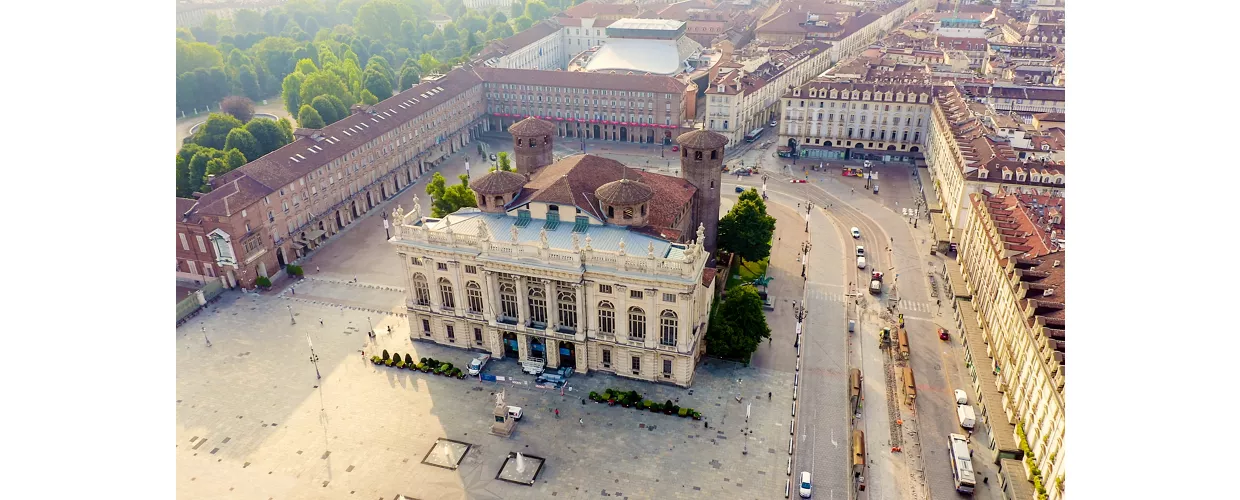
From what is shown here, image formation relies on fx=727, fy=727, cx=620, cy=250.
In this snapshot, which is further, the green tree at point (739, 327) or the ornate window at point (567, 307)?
the green tree at point (739, 327)

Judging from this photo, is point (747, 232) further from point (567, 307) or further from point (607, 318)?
point (567, 307)

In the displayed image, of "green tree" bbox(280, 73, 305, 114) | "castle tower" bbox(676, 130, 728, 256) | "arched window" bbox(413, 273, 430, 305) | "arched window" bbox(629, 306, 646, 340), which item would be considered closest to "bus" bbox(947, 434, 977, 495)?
"arched window" bbox(629, 306, 646, 340)

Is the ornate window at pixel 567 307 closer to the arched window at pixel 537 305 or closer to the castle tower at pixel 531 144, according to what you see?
the arched window at pixel 537 305

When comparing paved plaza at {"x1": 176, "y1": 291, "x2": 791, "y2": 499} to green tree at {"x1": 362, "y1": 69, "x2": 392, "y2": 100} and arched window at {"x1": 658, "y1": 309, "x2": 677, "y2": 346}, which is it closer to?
arched window at {"x1": 658, "y1": 309, "x2": 677, "y2": 346}

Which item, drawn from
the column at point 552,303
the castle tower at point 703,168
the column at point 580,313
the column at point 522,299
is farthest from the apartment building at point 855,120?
the column at point 522,299

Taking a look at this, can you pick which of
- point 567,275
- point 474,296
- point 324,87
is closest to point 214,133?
point 324,87

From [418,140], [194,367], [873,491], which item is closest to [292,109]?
[418,140]
